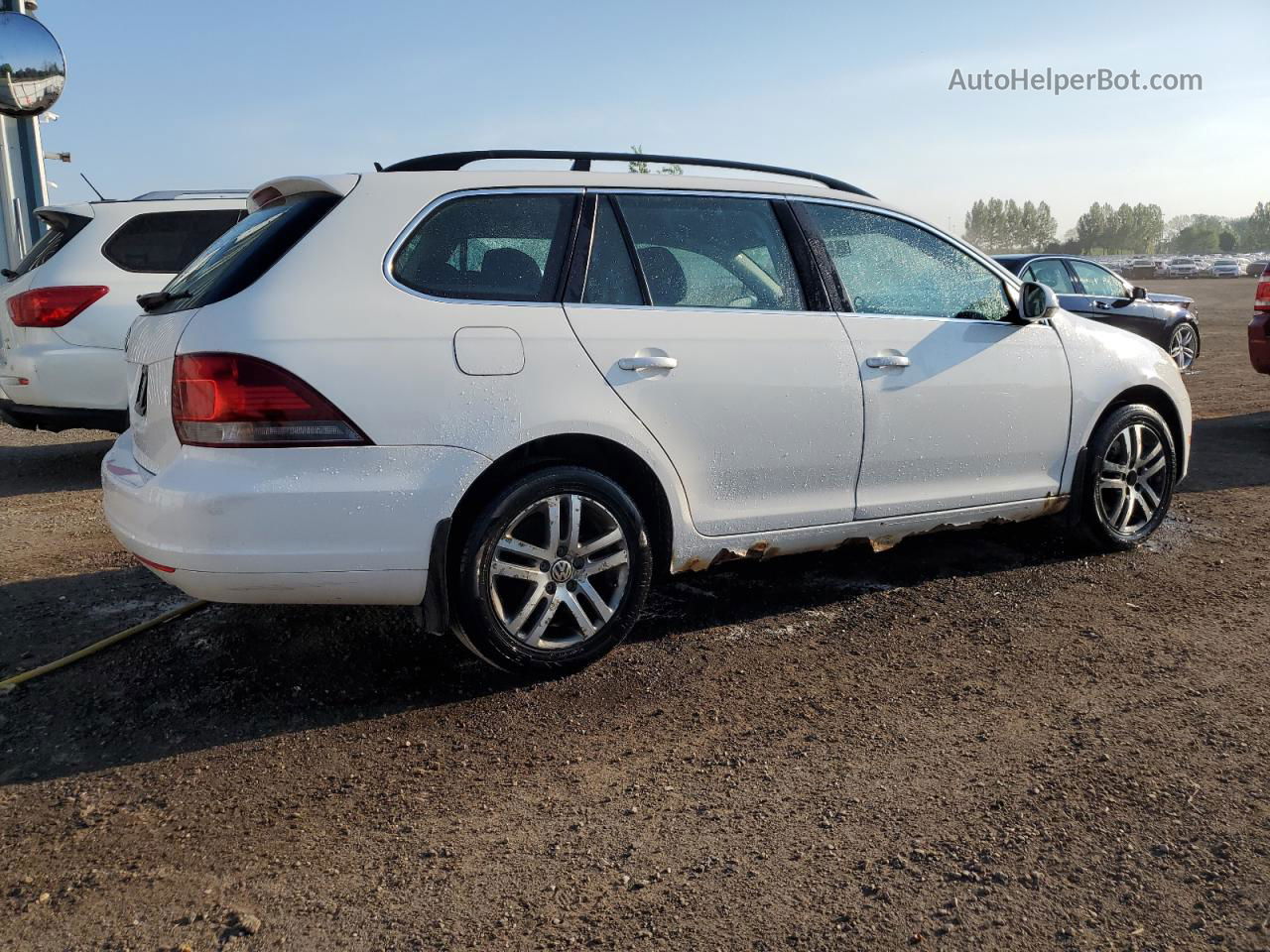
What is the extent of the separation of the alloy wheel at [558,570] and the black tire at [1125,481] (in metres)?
2.56

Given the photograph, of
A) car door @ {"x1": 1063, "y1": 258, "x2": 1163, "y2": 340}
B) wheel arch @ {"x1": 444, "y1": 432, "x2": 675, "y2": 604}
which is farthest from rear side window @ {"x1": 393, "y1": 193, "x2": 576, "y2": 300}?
car door @ {"x1": 1063, "y1": 258, "x2": 1163, "y2": 340}

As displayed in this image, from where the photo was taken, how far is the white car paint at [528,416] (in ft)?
11.1

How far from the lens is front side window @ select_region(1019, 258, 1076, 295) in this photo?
40.3 feet

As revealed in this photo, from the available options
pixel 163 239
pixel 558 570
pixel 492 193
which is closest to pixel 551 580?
pixel 558 570

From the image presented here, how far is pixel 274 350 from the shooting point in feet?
10.9

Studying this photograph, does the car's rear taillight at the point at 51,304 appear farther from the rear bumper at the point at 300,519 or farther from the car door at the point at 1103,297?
the car door at the point at 1103,297

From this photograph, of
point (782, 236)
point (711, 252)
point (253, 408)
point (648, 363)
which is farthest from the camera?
point (782, 236)

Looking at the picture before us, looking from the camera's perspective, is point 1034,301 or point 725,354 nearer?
point 725,354

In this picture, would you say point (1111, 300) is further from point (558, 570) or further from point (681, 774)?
point (681, 774)

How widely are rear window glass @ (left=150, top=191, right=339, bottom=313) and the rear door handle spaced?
6.97 ft

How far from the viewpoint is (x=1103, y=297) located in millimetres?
12938

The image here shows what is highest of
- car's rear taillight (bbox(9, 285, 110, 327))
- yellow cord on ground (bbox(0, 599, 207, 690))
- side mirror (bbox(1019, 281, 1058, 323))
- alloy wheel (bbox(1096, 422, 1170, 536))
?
car's rear taillight (bbox(9, 285, 110, 327))

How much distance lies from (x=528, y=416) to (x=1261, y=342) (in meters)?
7.84

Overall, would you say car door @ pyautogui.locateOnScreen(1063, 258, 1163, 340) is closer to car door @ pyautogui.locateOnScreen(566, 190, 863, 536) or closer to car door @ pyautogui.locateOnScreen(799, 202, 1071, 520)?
car door @ pyautogui.locateOnScreen(799, 202, 1071, 520)
